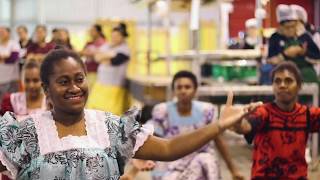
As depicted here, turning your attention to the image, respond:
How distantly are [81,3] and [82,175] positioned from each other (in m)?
16.8

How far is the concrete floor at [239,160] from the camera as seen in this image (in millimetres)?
5084

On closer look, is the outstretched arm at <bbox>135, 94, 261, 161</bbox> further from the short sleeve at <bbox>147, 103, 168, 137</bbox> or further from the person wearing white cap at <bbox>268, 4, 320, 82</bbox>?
the person wearing white cap at <bbox>268, 4, 320, 82</bbox>

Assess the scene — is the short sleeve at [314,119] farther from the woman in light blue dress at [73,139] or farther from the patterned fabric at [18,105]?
the patterned fabric at [18,105]

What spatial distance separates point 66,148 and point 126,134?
218 millimetres

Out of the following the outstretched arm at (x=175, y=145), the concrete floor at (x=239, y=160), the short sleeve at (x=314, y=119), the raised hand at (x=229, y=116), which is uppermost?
the raised hand at (x=229, y=116)

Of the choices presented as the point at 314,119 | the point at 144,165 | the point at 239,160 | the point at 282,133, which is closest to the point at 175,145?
the point at 144,165

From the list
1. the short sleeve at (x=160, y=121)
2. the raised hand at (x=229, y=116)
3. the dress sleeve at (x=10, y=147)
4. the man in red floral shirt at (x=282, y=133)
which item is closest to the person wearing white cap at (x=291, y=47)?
the short sleeve at (x=160, y=121)

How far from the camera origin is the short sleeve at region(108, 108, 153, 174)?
2.04 metres

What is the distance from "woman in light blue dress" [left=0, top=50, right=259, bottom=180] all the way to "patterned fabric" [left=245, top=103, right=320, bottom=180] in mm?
1134

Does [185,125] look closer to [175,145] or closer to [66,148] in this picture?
[175,145]

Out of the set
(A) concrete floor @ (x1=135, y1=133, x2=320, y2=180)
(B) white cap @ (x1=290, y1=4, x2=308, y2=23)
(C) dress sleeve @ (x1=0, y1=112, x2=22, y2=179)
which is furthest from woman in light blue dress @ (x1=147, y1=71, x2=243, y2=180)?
(C) dress sleeve @ (x1=0, y1=112, x2=22, y2=179)

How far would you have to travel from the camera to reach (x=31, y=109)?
330cm

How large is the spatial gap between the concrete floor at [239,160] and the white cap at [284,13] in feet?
4.12

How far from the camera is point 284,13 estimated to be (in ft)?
15.3
